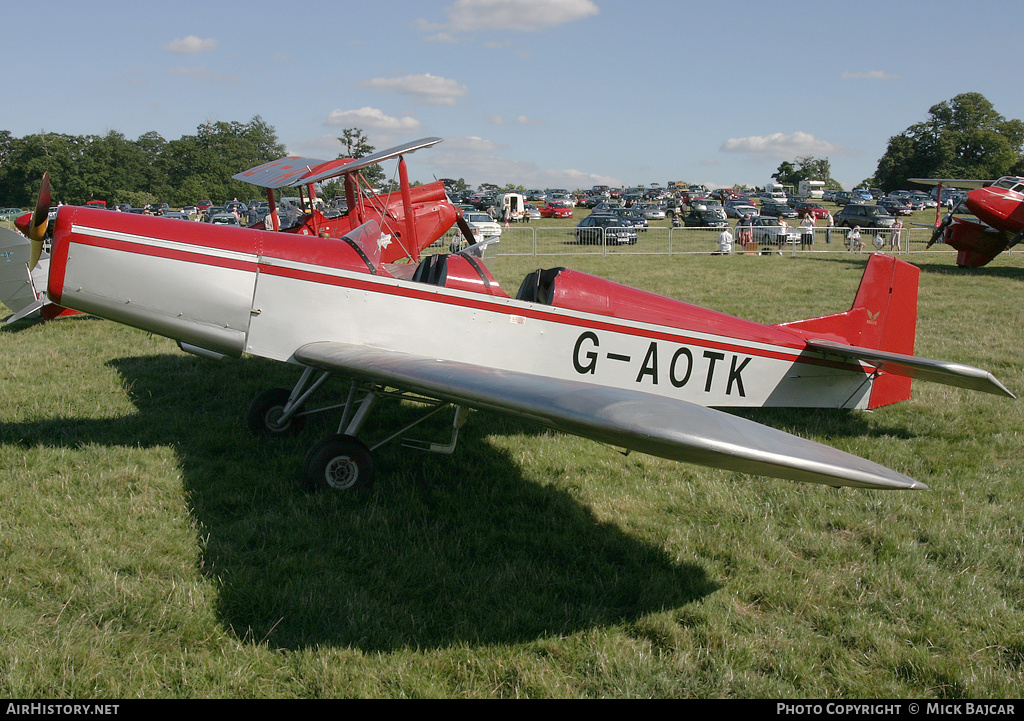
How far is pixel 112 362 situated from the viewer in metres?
7.37

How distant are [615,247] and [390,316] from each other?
20.8 m

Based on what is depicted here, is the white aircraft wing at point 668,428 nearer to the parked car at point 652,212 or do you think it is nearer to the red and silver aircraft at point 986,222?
the red and silver aircraft at point 986,222

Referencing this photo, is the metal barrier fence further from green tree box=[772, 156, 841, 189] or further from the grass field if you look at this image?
green tree box=[772, 156, 841, 189]

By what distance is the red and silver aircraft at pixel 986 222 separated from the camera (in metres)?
16.4

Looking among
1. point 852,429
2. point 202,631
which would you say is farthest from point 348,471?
point 852,429

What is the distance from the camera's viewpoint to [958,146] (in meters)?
87.5

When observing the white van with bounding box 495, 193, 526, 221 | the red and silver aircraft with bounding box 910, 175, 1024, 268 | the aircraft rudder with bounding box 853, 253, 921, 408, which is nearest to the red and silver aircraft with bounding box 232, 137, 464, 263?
the aircraft rudder with bounding box 853, 253, 921, 408

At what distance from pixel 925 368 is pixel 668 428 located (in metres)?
2.94

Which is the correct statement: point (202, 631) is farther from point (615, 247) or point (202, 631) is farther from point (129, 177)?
point (129, 177)

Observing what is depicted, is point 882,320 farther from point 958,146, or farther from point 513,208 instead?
point 958,146

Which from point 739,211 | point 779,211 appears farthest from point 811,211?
point 739,211

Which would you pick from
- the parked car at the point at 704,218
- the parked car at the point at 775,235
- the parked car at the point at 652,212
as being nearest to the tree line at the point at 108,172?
the parked car at the point at 652,212

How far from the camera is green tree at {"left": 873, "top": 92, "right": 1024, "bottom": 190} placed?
275 feet

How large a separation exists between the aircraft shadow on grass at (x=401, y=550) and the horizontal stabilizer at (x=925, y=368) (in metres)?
2.12
